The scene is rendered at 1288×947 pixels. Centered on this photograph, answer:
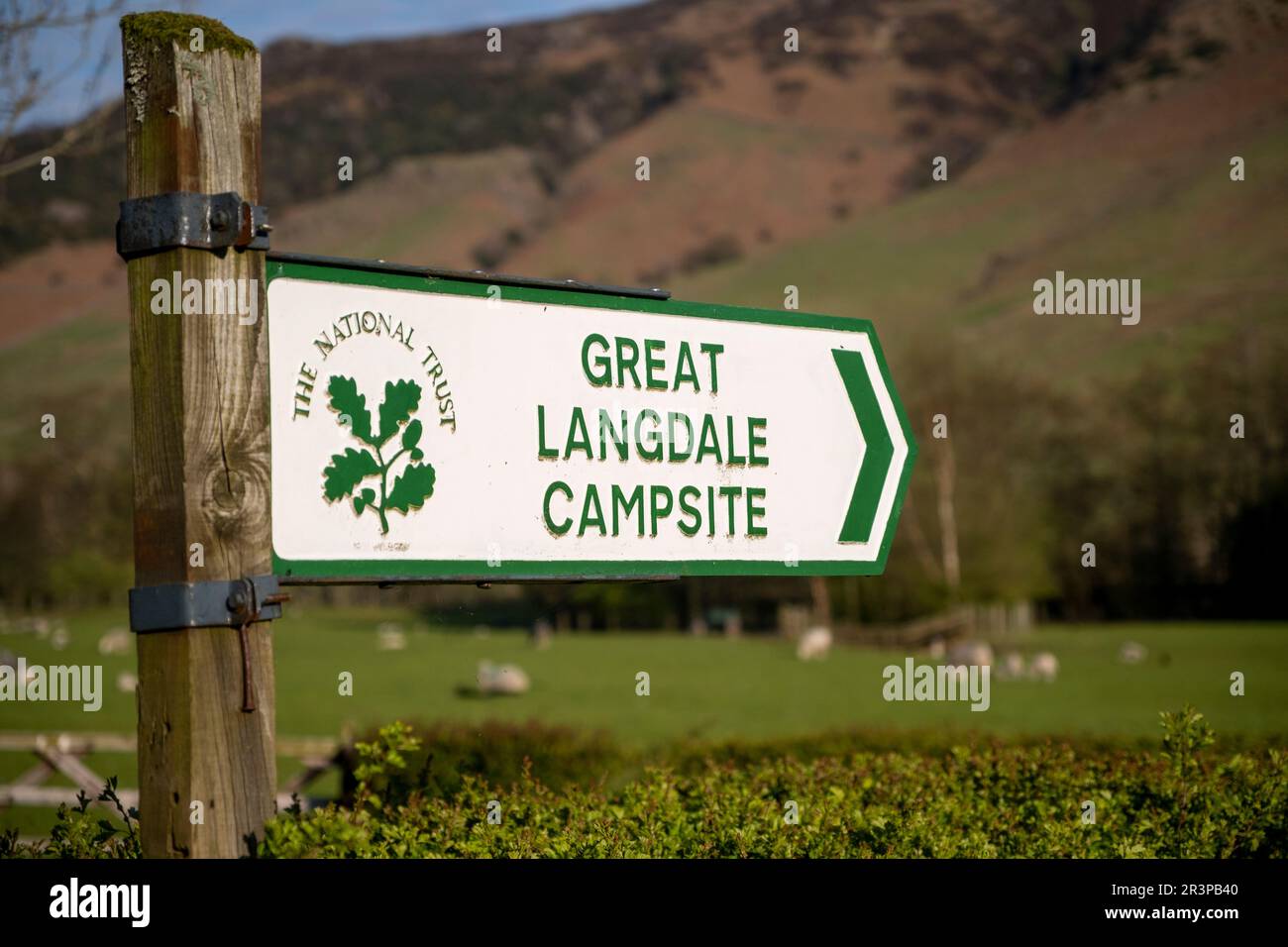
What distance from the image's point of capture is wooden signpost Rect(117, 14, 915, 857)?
10.3 ft

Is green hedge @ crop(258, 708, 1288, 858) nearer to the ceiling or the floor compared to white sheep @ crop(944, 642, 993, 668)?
nearer to the ceiling

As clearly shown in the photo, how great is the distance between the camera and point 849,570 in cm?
432

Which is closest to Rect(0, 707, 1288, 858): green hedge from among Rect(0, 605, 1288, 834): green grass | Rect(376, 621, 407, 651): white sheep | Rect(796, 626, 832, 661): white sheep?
Rect(0, 605, 1288, 834): green grass

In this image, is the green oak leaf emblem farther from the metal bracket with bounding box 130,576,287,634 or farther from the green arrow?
the green arrow

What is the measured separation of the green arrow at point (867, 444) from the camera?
4305mm

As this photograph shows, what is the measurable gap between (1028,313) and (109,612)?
123 m

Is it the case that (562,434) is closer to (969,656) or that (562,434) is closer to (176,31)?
(176,31)

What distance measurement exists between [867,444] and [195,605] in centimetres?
216

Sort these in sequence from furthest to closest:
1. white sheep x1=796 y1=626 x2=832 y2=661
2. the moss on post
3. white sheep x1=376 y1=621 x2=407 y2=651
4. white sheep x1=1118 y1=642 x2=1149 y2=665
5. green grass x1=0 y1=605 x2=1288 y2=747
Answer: white sheep x1=376 y1=621 x2=407 y2=651 → white sheep x1=796 y1=626 x2=832 y2=661 → white sheep x1=1118 y1=642 x2=1149 y2=665 → green grass x1=0 y1=605 x2=1288 y2=747 → the moss on post

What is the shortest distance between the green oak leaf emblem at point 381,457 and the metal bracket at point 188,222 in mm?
415

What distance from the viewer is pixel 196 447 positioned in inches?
124

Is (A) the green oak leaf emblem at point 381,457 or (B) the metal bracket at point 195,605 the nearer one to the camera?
(B) the metal bracket at point 195,605

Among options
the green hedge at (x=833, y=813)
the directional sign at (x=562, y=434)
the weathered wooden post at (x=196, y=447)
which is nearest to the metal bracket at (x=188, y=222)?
the weathered wooden post at (x=196, y=447)

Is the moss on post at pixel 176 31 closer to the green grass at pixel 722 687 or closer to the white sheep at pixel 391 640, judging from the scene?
the green grass at pixel 722 687
